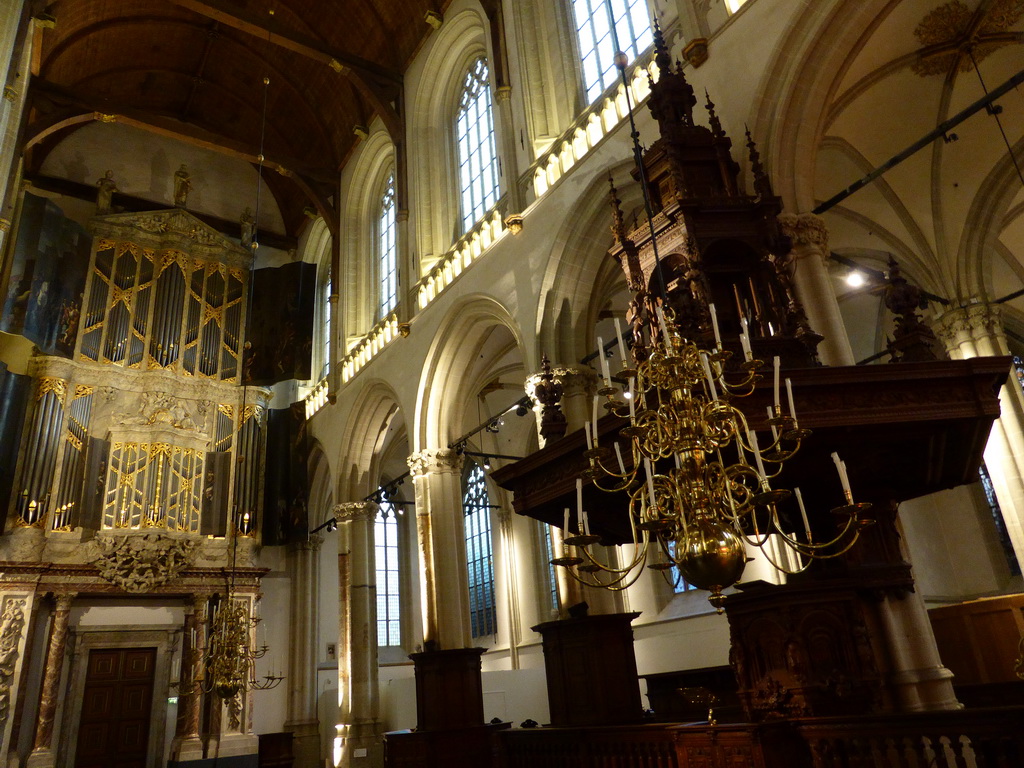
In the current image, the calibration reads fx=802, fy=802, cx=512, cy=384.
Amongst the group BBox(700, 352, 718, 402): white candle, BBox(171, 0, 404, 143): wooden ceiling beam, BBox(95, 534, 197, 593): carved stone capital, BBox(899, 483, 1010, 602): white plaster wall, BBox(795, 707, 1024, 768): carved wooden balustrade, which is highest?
BBox(171, 0, 404, 143): wooden ceiling beam

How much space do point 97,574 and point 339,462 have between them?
13.9 ft

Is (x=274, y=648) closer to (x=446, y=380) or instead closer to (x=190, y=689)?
(x=190, y=689)

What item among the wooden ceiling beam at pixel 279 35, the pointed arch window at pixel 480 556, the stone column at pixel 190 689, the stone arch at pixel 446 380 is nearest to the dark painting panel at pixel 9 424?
the stone column at pixel 190 689

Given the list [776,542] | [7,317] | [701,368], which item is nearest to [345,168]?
[7,317]

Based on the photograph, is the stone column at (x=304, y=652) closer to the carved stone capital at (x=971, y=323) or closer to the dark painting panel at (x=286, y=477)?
the dark painting panel at (x=286, y=477)

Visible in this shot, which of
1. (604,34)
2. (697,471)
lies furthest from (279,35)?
(697,471)

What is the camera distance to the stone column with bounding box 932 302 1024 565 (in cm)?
920

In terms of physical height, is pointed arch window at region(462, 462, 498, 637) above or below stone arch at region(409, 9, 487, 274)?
below

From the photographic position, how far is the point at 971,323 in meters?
10.7

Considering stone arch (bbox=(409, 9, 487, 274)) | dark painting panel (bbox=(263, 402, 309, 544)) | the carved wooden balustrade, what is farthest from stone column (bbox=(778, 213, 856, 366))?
dark painting panel (bbox=(263, 402, 309, 544))

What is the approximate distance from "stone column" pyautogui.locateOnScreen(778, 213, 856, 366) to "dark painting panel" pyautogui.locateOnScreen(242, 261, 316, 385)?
36.3 feet

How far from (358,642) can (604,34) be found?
31.8 feet

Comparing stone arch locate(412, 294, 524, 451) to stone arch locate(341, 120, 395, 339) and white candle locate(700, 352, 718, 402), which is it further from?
white candle locate(700, 352, 718, 402)

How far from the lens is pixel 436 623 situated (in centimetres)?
1039
